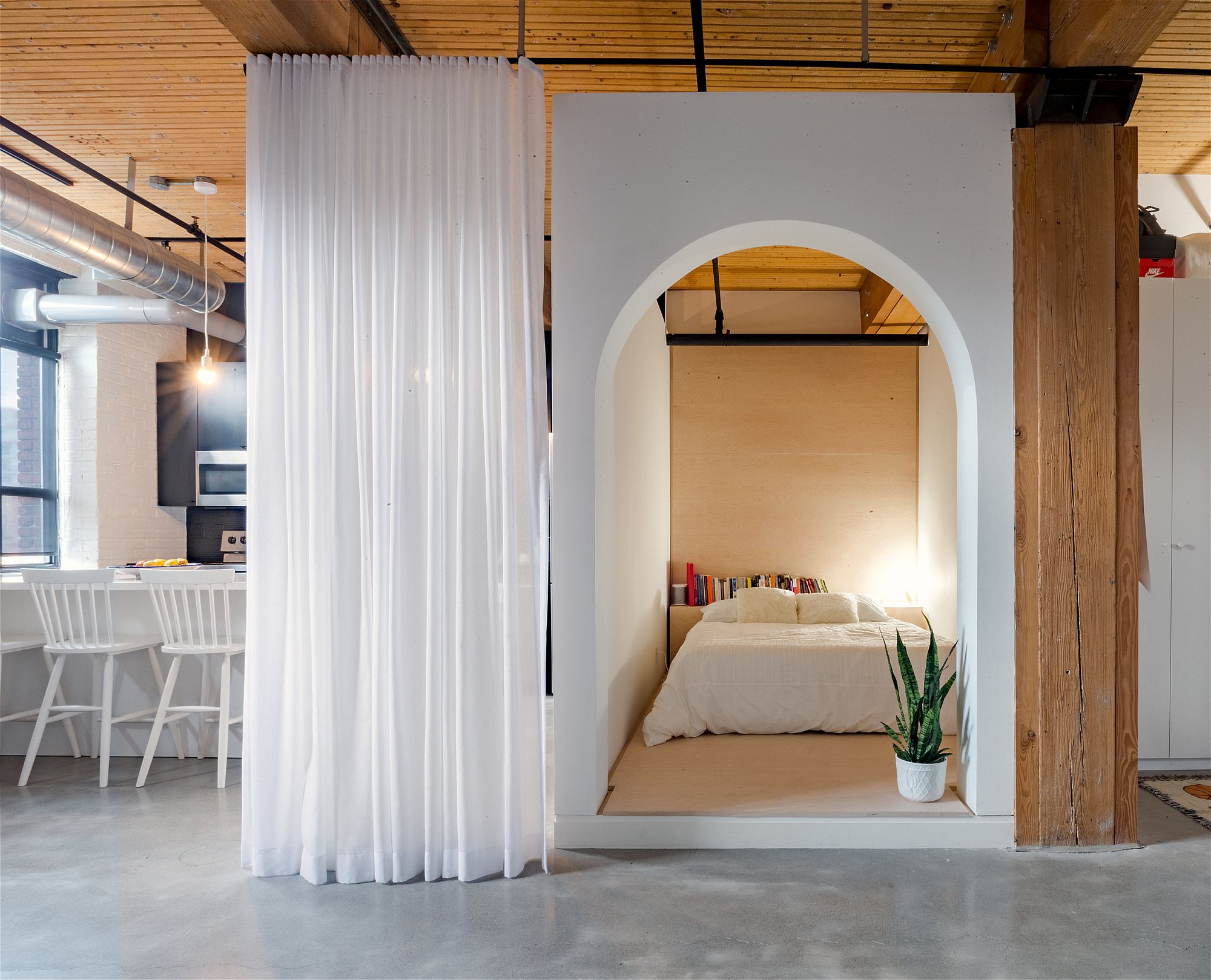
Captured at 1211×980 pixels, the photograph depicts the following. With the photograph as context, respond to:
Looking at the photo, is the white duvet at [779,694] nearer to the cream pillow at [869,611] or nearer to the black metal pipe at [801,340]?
the cream pillow at [869,611]

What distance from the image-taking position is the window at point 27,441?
6.18 metres

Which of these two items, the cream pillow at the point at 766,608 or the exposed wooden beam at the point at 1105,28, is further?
the cream pillow at the point at 766,608

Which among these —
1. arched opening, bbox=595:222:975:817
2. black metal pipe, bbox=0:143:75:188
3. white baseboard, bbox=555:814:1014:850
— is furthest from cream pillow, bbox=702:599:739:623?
black metal pipe, bbox=0:143:75:188

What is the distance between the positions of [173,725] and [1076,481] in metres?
4.42

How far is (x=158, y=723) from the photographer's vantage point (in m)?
4.00

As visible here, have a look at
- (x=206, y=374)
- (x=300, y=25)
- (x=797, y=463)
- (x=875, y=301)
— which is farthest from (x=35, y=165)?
(x=875, y=301)

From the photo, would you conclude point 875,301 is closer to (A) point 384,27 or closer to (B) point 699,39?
(B) point 699,39

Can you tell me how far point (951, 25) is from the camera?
353cm

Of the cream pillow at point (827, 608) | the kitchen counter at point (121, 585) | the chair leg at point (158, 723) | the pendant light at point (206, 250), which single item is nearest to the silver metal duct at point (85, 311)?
the pendant light at point (206, 250)

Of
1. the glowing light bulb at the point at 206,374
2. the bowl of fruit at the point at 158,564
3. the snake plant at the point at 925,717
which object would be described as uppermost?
the glowing light bulb at the point at 206,374

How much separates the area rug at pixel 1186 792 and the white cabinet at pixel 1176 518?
0.44ft

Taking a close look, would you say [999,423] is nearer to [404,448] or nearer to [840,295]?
[404,448]

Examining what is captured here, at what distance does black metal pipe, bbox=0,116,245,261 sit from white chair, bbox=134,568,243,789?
93.8 inches

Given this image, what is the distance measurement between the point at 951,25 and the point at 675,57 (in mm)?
1201
